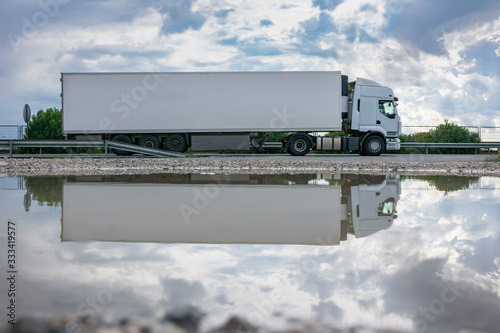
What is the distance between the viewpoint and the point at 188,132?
22.7 metres

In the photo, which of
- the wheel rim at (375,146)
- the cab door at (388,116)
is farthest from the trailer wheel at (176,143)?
the cab door at (388,116)

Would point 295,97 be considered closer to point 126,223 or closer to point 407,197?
point 407,197

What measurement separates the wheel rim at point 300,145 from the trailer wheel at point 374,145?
3120mm

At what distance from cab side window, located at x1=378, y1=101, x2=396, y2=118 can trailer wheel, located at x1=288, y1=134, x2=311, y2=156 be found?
3978mm

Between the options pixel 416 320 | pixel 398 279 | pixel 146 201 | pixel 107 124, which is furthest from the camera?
pixel 107 124

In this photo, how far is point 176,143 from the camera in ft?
75.2

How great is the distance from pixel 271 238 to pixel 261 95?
18.4 m

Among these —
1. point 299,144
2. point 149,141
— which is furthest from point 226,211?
point 149,141

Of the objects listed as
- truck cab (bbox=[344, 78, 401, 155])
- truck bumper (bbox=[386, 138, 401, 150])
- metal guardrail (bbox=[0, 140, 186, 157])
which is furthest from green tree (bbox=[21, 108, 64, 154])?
truck bumper (bbox=[386, 138, 401, 150])

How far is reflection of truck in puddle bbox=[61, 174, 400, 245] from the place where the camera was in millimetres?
4695

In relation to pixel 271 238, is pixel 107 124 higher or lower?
higher

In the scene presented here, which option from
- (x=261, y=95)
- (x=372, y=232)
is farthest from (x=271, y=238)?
(x=261, y=95)

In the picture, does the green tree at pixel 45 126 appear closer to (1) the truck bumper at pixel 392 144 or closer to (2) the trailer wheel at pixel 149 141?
(2) the trailer wheel at pixel 149 141

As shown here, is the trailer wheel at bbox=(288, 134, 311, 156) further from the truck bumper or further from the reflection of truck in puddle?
the reflection of truck in puddle
